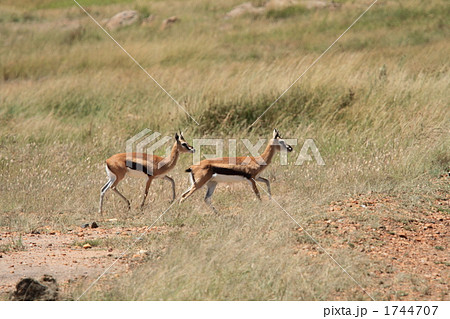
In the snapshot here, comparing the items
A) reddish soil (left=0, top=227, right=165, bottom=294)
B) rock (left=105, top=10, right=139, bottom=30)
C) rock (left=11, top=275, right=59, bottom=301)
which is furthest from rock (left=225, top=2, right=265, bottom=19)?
rock (left=11, top=275, right=59, bottom=301)

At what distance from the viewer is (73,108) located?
1578 centimetres

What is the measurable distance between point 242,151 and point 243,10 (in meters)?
14.7

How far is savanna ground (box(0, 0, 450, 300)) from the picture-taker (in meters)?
6.57

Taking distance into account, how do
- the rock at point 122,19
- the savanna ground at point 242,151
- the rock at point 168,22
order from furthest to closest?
1. the rock at point 122,19
2. the rock at point 168,22
3. the savanna ground at point 242,151

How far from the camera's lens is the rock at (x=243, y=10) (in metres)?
25.4

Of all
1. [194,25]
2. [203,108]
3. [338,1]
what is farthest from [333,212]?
[338,1]

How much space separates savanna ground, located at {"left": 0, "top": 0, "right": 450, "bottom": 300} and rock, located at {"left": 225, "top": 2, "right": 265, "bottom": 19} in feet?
1.91

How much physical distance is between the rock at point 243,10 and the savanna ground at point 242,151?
58 cm

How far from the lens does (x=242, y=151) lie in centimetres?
1217

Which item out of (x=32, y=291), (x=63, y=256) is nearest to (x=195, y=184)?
(x=63, y=256)

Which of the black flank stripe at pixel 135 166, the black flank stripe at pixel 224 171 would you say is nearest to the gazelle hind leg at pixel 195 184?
the black flank stripe at pixel 224 171

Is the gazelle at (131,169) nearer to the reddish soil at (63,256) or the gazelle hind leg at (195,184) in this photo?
the gazelle hind leg at (195,184)

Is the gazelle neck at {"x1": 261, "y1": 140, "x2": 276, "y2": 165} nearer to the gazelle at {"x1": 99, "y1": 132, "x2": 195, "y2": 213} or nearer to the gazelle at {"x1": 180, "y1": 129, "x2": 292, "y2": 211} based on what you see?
the gazelle at {"x1": 180, "y1": 129, "x2": 292, "y2": 211}
